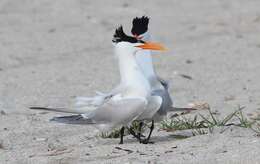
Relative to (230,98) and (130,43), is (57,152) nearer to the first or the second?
(130,43)

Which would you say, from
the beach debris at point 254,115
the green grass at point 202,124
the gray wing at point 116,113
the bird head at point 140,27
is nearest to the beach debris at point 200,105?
the beach debris at point 254,115

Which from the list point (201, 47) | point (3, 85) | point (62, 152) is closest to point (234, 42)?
point (201, 47)

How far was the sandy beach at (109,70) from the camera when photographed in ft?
14.0

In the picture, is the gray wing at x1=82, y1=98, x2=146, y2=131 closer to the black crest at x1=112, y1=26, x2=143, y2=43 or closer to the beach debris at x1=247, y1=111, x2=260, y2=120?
the black crest at x1=112, y1=26, x2=143, y2=43

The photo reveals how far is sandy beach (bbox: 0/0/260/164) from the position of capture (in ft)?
14.0

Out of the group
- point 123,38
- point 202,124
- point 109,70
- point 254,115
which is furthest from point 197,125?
point 109,70

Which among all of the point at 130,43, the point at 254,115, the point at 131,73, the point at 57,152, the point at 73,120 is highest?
the point at 130,43

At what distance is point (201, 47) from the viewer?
8023 millimetres

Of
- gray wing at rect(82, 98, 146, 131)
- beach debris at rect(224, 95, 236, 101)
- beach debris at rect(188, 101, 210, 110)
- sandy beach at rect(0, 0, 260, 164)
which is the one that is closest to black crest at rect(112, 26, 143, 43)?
gray wing at rect(82, 98, 146, 131)

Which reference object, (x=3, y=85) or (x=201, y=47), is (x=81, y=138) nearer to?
(x=3, y=85)

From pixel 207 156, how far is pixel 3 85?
9.22 ft

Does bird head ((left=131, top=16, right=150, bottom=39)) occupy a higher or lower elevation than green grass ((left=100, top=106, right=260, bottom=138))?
higher

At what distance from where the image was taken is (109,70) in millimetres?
7137

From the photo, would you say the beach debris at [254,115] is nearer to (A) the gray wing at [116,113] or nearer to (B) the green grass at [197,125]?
(B) the green grass at [197,125]
